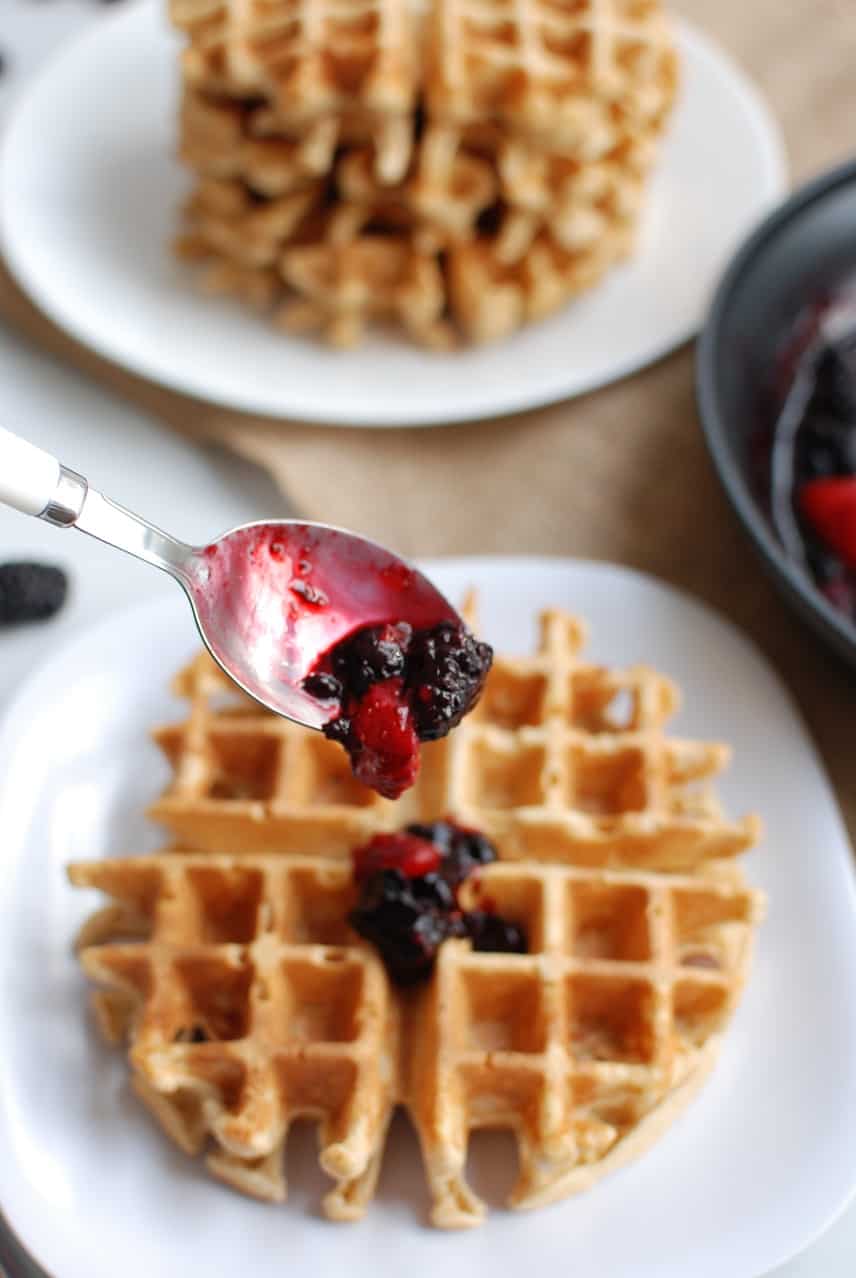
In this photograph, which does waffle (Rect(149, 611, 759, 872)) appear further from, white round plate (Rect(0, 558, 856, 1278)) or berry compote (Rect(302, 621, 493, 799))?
berry compote (Rect(302, 621, 493, 799))

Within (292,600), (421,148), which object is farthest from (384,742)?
(421,148)

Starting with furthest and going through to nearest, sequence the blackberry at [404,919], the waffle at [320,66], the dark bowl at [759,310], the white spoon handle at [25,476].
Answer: the waffle at [320,66] < the dark bowl at [759,310] < the blackberry at [404,919] < the white spoon handle at [25,476]

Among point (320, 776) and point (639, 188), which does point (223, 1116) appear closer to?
point (320, 776)

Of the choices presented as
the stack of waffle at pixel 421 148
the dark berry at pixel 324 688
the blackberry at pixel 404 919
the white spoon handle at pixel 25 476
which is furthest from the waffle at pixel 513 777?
the stack of waffle at pixel 421 148

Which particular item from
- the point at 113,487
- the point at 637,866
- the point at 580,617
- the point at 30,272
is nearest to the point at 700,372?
the point at 580,617

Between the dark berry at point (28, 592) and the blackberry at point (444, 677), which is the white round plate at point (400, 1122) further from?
the blackberry at point (444, 677)
